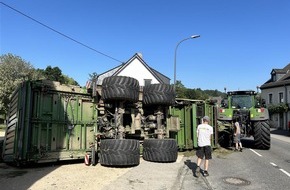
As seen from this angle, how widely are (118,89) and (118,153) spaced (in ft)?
6.74

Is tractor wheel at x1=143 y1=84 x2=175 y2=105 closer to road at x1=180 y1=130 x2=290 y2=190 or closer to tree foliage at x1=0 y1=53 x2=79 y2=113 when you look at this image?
road at x1=180 y1=130 x2=290 y2=190

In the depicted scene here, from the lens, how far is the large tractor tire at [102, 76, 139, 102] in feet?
35.2

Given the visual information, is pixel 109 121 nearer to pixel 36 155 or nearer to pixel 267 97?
pixel 36 155

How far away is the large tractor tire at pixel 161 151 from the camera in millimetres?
11266

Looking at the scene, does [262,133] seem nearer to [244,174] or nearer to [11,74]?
[244,174]

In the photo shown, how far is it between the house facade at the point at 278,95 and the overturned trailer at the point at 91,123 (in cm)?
3525

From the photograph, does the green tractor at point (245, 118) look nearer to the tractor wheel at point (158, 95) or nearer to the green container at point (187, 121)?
the green container at point (187, 121)

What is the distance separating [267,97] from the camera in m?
50.6

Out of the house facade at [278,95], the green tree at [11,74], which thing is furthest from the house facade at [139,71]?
the house facade at [278,95]

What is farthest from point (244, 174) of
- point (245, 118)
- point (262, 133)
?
point (245, 118)

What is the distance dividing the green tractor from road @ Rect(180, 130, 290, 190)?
224 centimetres

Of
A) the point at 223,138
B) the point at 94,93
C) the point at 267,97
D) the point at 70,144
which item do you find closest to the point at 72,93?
the point at 94,93

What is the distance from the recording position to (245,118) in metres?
16.8

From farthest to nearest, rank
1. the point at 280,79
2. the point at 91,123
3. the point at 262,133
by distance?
the point at 280,79 → the point at 262,133 → the point at 91,123
